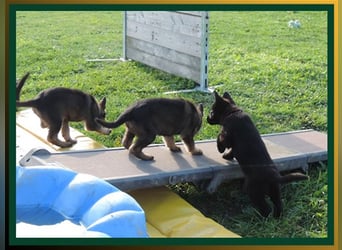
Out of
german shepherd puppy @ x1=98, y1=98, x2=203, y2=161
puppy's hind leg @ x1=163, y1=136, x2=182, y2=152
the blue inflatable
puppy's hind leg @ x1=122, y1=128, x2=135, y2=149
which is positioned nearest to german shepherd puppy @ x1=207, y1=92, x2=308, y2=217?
german shepherd puppy @ x1=98, y1=98, x2=203, y2=161

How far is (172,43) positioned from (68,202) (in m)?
1.39

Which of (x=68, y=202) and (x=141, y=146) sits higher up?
(x=141, y=146)

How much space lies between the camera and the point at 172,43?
5.59 m

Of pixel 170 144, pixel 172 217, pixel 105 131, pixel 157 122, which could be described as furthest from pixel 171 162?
pixel 105 131

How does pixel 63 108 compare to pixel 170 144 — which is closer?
pixel 63 108

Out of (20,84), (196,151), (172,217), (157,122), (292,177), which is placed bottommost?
(172,217)

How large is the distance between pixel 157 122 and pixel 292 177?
1.03 meters

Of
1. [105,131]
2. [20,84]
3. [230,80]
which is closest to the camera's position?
[20,84]

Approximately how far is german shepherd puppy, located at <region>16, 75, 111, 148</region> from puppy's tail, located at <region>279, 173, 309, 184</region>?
1.35 m

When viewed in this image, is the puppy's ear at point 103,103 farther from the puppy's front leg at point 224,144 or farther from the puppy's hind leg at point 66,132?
the puppy's front leg at point 224,144

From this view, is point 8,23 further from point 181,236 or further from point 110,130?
point 181,236

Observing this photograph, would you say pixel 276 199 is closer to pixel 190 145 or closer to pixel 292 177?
pixel 292 177

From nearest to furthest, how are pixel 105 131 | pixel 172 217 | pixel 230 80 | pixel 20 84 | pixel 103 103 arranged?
pixel 20 84 < pixel 172 217 < pixel 103 103 < pixel 230 80 < pixel 105 131

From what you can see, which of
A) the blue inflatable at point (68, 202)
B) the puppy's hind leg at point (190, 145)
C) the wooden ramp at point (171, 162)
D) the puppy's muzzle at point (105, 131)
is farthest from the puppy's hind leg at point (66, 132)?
the puppy's hind leg at point (190, 145)
